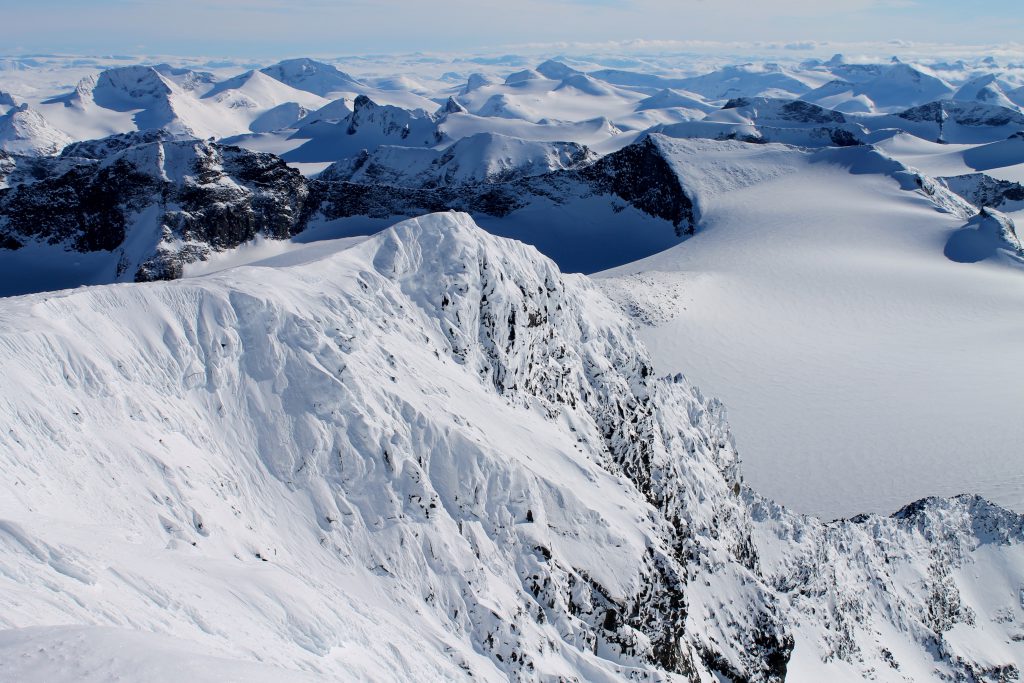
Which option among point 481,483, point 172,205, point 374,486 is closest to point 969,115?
point 172,205

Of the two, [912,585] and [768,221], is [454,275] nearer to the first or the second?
[912,585]

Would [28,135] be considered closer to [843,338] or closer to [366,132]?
[366,132]

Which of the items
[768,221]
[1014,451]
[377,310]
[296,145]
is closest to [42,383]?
[377,310]

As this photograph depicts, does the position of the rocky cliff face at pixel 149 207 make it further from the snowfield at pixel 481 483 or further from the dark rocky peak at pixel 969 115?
the dark rocky peak at pixel 969 115

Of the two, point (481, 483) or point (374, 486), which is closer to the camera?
Result: point (374, 486)

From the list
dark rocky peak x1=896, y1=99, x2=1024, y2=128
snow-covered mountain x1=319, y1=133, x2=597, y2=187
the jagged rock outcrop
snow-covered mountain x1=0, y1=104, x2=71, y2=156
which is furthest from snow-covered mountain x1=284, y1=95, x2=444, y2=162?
dark rocky peak x1=896, y1=99, x2=1024, y2=128

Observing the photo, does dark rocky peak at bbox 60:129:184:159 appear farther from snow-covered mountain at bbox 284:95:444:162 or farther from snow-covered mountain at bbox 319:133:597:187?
snow-covered mountain at bbox 284:95:444:162
